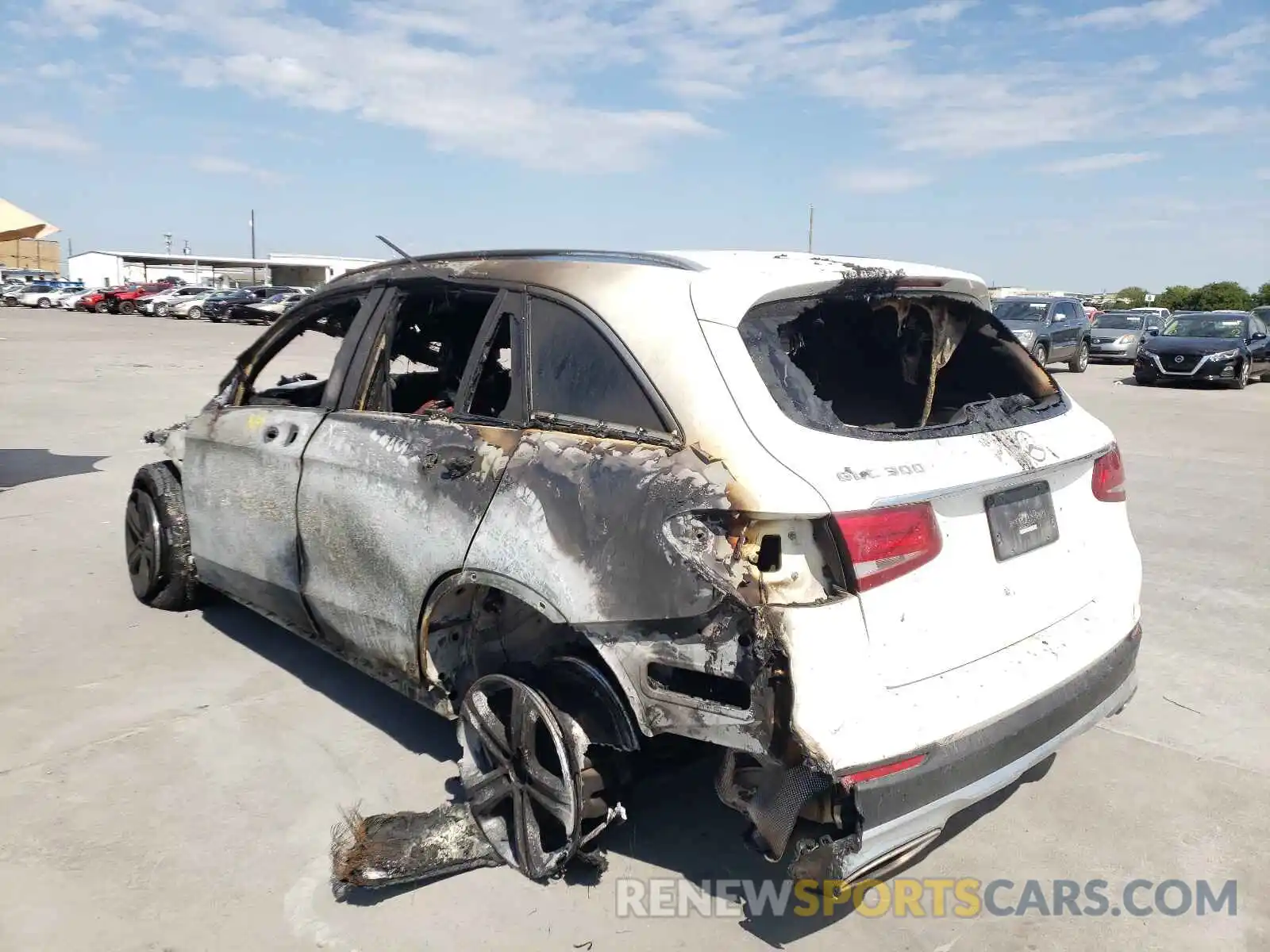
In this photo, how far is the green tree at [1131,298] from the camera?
231 ft

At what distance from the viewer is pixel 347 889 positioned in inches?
114

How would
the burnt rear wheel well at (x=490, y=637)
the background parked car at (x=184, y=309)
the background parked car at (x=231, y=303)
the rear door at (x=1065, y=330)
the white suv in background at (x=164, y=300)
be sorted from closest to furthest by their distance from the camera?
the burnt rear wheel well at (x=490, y=637) < the rear door at (x=1065, y=330) < the background parked car at (x=231, y=303) < the background parked car at (x=184, y=309) < the white suv in background at (x=164, y=300)

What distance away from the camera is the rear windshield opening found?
3.17 meters

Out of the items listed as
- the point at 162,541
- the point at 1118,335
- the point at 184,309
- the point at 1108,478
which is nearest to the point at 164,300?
the point at 184,309

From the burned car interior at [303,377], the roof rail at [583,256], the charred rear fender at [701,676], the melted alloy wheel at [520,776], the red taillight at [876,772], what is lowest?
the melted alloy wheel at [520,776]

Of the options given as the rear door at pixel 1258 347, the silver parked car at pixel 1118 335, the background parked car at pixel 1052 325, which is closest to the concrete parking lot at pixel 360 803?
the background parked car at pixel 1052 325

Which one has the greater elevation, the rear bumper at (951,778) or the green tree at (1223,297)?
the green tree at (1223,297)

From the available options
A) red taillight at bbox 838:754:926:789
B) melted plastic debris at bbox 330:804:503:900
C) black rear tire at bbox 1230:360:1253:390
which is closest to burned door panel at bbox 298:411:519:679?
melted plastic debris at bbox 330:804:503:900

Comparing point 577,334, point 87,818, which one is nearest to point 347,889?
point 87,818

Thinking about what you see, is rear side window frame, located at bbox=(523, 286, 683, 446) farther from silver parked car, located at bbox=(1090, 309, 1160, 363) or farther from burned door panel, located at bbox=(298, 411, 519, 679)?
silver parked car, located at bbox=(1090, 309, 1160, 363)

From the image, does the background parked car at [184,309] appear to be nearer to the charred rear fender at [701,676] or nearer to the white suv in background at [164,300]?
the white suv in background at [164,300]

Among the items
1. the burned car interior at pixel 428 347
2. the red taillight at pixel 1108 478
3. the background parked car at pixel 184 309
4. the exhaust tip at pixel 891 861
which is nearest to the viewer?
the exhaust tip at pixel 891 861

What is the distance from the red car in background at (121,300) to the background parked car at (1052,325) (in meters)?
40.6

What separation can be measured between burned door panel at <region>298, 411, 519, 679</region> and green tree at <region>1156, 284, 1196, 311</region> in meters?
60.4
